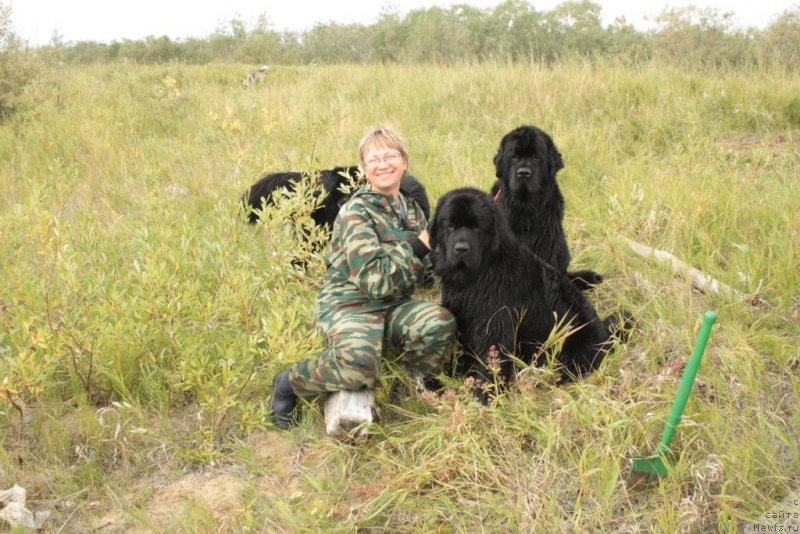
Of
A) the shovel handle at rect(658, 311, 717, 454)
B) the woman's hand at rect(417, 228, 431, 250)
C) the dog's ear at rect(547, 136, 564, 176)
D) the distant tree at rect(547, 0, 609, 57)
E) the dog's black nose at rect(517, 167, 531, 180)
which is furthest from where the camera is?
the distant tree at rect(547, 0, 609, 57)

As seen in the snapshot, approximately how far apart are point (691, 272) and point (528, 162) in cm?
128

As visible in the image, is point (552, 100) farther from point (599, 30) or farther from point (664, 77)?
point (599, 30)

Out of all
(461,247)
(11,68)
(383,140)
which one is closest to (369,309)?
(461,247)

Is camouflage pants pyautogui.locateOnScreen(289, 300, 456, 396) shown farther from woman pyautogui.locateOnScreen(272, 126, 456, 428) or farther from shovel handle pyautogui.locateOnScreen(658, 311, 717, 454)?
shovel handle pyautogui.locateOnScreen(658, 311, 717, 454)

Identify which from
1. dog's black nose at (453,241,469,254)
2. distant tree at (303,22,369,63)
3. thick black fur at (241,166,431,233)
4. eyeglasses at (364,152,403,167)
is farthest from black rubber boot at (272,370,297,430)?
distant tree at (303,22,369,63)

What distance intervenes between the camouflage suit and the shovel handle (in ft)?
4.05

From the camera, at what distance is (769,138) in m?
6.36

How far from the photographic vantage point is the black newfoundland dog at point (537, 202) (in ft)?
13.5

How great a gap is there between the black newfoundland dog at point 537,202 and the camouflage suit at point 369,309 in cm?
104

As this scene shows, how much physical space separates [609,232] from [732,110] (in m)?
3.56

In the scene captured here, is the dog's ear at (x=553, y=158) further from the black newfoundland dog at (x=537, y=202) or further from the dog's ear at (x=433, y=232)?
the dog's ear at (x=433, y=232)

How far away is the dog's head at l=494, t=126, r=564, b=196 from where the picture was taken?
407cm

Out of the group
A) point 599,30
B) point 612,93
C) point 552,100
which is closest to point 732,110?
point 612,93

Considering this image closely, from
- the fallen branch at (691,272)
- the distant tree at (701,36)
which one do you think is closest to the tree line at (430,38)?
the distant tree at (701,36)
